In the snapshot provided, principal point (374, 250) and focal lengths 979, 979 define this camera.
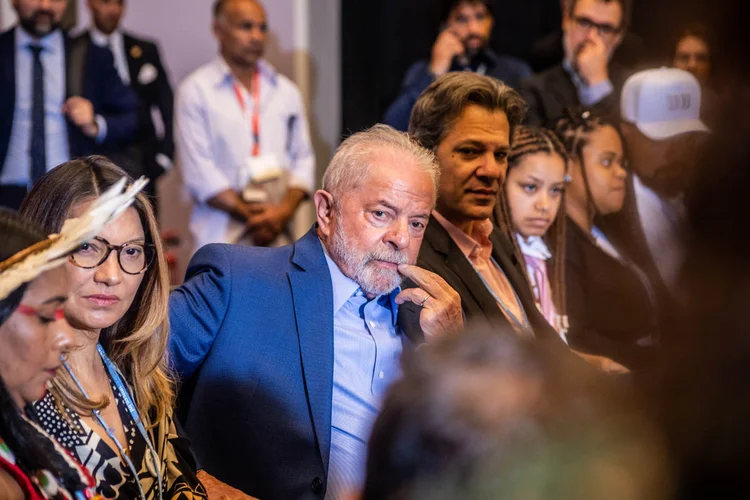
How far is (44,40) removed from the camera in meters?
4.37

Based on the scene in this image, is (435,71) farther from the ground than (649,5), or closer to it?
closer to it

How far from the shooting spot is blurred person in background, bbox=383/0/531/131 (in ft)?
15.7

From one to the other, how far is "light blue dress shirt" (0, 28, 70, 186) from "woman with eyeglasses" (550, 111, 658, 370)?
2.20 m

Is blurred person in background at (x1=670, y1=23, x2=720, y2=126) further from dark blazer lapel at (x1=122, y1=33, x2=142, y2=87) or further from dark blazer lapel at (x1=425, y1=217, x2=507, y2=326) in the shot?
dark blazer lapel at (x1=122, y1=33, x2=142, y2=87)

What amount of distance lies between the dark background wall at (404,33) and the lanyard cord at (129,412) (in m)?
3.11

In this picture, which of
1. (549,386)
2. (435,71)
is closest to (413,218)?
(549,386)

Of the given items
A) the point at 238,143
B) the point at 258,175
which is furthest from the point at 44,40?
the point at 258,175

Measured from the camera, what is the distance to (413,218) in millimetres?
2592

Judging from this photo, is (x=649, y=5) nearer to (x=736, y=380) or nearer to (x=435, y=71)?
(x=435, y=71)

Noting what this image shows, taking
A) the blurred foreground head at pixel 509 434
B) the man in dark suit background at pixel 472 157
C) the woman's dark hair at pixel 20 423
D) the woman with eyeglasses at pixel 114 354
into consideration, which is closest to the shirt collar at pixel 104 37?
the man in dark suit background at pixel 472 157

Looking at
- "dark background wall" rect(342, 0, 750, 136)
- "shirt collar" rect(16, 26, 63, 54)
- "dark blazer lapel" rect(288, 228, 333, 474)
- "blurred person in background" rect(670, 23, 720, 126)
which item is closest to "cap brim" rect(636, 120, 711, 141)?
"blurred person in background" rect(670, 23, 720, 126)

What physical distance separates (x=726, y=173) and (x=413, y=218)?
3.61 feet

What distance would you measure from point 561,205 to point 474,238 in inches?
25.9

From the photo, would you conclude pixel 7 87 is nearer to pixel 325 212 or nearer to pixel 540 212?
pixel 325 212
